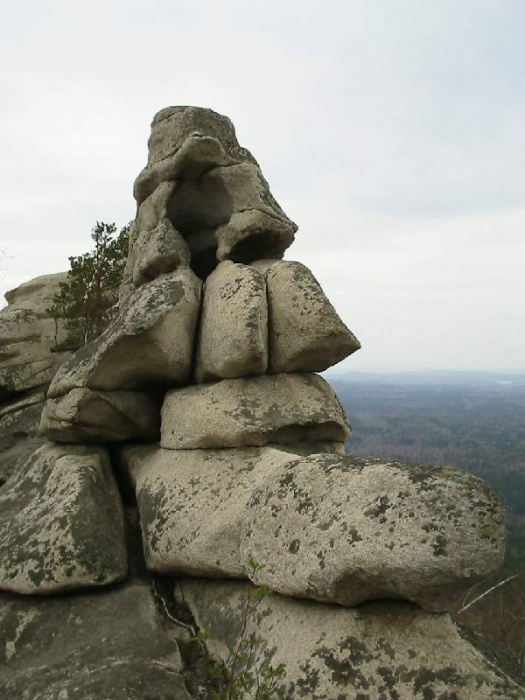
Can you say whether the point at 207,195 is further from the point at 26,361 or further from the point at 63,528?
the point at 26,361

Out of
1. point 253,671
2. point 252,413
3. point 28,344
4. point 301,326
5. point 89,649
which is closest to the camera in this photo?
point 253,671

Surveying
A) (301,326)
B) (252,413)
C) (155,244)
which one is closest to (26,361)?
(155,244)

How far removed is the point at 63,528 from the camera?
9.58 m

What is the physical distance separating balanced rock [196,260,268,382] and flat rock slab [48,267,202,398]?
1.33ft

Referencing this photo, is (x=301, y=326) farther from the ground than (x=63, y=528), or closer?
farther from the ground

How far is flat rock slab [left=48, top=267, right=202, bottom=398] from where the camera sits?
1119 centimetres

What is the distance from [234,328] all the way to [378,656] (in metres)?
6.12

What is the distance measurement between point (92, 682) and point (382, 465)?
4587 mm

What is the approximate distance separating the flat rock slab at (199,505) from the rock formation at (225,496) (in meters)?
0.04

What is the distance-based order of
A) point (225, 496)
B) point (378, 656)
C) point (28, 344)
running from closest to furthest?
point (378, 656) < point (225, 496) < point (28, 344)

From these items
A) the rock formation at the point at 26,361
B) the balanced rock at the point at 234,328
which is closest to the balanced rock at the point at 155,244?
the balanced rock at the point at 234,328

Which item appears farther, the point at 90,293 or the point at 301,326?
the point at 90,293

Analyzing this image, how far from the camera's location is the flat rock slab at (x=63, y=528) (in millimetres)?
9039

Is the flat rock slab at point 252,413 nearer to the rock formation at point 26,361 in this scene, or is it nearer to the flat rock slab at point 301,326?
the flat rock slab at point 301,326
